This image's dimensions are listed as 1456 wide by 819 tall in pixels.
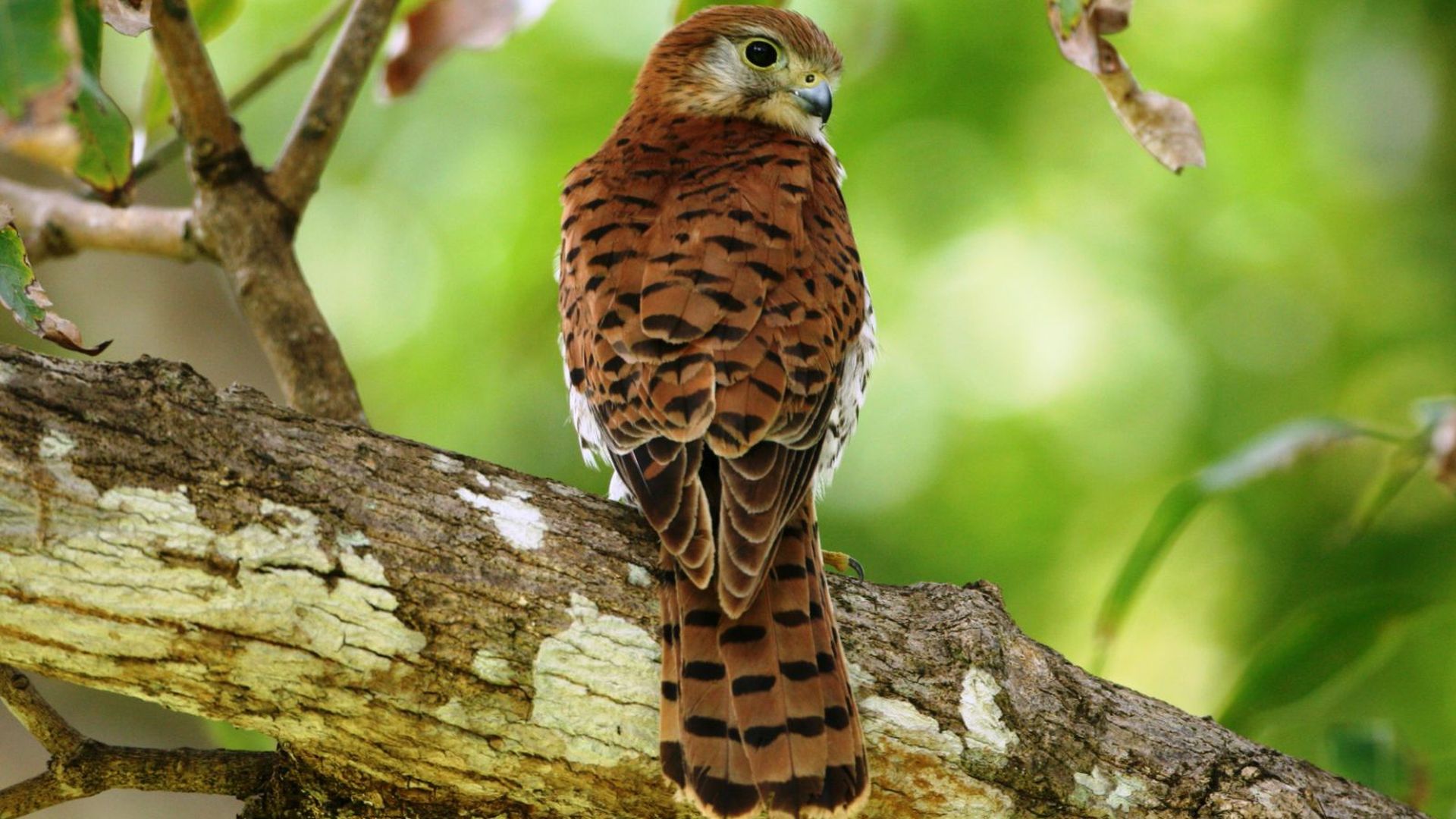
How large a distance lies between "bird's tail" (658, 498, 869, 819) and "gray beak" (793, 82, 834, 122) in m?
1.79

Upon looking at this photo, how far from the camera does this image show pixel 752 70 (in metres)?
3.88

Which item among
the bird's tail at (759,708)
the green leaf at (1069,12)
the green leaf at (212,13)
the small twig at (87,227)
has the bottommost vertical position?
the bird's tail at (759,708)

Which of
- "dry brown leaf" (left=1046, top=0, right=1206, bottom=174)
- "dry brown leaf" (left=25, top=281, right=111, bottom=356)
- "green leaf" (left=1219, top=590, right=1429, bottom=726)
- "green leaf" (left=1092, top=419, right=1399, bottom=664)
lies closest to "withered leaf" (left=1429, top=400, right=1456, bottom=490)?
"green leaf" (left=1092, top=419, right=1399, bottom=664)

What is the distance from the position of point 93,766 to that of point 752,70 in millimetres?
2484

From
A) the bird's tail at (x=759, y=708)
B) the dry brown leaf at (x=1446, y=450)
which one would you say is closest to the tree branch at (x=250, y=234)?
the bird's tail at (x=759, y=708)

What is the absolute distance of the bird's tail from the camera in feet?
7.25

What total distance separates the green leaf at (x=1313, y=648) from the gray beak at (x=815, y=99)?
1808 mm

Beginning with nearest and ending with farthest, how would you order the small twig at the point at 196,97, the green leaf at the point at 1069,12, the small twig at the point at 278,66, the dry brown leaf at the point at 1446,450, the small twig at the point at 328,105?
the green leaf at the point at 1069,12
the dry brown leaf at the point at 1446,450
the small twig at the point at 196,97
the small twig at the point at 328,105
the small twig at the point at 278,66

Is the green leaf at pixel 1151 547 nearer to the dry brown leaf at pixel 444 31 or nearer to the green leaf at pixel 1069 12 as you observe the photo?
the green leaf at pixel 1069 12

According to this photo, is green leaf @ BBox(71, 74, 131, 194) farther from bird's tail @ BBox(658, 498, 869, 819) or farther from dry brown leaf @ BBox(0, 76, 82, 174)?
bird's tail @ BBox(658, 498, 869, 819)

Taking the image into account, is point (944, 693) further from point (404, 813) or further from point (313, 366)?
point (313, 366)

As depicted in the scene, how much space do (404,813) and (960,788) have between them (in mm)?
951

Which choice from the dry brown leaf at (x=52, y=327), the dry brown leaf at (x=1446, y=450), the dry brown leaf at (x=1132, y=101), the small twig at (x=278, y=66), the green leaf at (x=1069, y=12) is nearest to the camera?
the dry brown leaf at (x=52, y=327)

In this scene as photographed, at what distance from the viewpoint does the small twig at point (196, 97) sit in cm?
322
